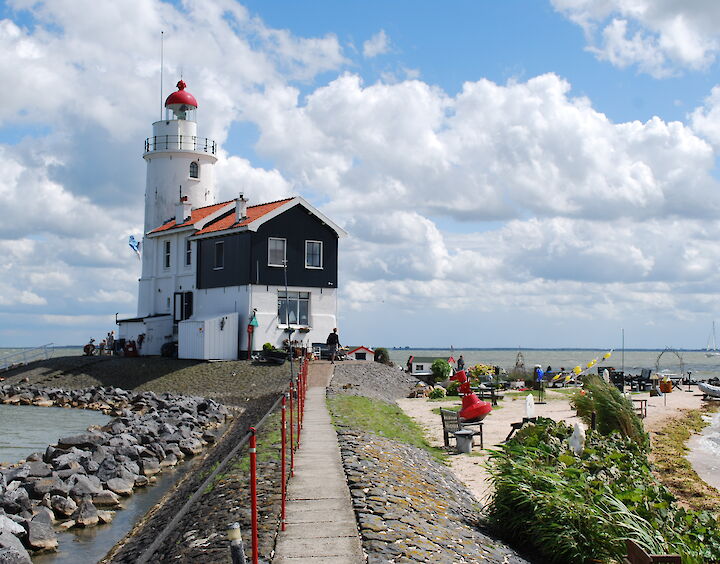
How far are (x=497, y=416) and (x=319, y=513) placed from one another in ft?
55.9

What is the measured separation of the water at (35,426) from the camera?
2517 cm

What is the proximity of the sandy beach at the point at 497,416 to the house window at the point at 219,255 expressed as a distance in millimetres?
12844

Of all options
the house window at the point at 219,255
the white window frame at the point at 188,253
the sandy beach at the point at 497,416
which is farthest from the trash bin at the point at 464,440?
the white window frame at the point at 188,253

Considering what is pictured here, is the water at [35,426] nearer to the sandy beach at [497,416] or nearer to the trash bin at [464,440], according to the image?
the sandy beach at [497,416]

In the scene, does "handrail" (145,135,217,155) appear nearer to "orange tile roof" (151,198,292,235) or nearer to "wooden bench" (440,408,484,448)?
"orange tile roof" (151,198,292,235)

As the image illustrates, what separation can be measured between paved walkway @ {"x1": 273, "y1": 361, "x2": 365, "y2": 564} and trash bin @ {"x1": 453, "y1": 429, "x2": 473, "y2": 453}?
3794 mm

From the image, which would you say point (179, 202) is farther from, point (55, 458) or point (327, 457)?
point (327, 457)

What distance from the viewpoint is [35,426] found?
30.5 metres

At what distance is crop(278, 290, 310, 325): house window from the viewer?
38.2m

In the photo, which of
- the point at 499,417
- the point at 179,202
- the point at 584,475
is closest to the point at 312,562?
the point at 584,475

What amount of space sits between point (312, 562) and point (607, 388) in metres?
12.7

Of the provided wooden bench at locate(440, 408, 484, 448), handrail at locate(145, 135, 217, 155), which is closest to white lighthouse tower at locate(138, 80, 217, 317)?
handrail at locate(145, 135, 217, 155)

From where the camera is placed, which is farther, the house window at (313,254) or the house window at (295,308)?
the house window at (313,254)

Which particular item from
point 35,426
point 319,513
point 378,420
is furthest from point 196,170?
point 319,513
